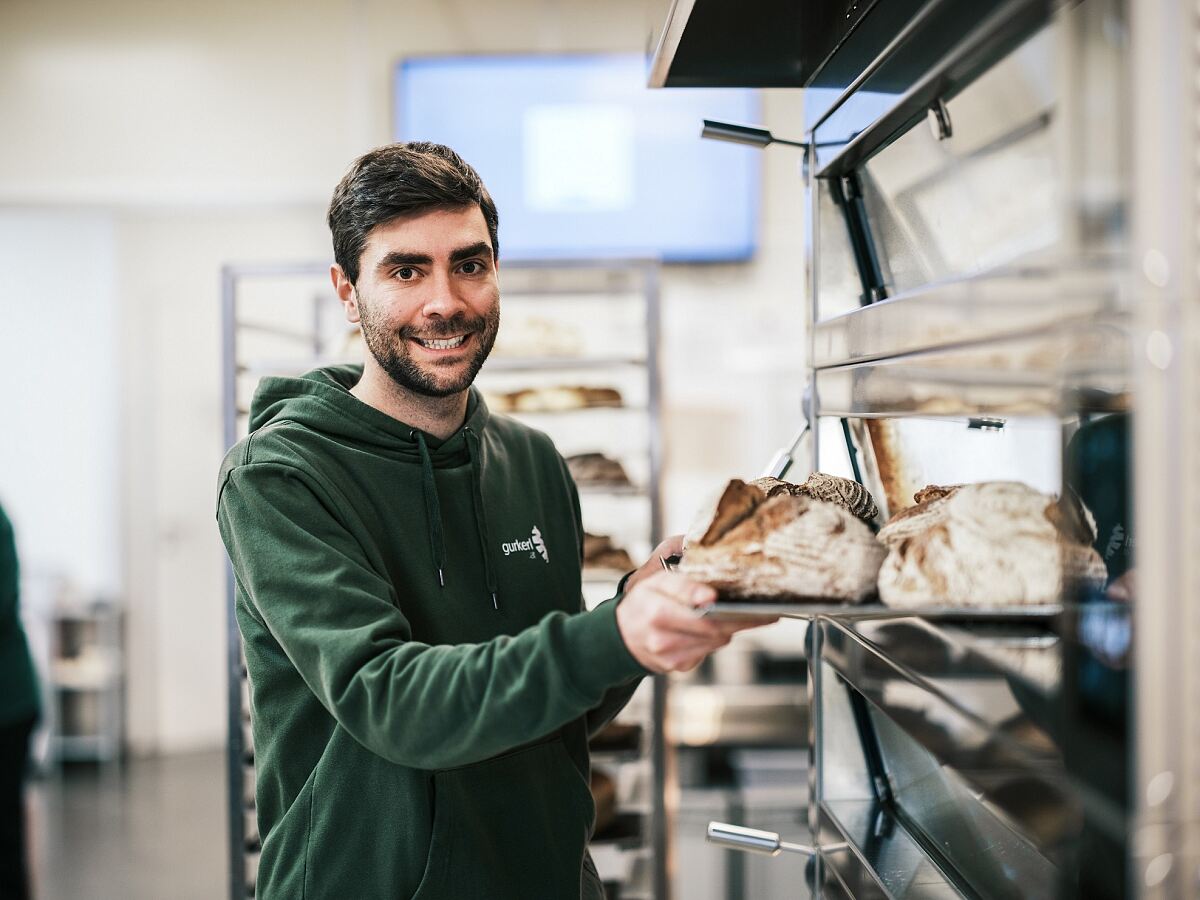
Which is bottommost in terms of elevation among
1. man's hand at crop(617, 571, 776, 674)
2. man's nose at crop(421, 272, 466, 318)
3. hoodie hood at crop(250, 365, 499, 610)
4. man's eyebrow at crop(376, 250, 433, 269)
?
man's hand at crop(617, 571, 776, 674)

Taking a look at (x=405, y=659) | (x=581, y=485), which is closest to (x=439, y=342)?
(x=405, y=659)

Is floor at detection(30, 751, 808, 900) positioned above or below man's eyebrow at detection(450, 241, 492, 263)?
below

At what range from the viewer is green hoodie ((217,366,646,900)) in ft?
3.22

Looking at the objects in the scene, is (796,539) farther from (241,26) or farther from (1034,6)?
(241,26)

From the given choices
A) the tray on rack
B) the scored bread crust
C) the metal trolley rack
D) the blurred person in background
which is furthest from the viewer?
the blurred person in background

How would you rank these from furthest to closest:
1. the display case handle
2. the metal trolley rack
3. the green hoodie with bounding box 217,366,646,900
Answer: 1. the display case handle
2. the green hoodie with bounding box 217,366,646,900
3. the metal trolley rack

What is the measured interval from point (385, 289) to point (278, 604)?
44 centimetres

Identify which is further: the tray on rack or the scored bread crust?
the scored bread crust

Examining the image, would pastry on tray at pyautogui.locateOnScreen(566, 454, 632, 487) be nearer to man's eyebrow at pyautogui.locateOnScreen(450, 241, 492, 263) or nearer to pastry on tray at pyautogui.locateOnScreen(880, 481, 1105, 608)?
man's eyebrow at pyautogui.locateOnScreen(450, 241, 492, 263)

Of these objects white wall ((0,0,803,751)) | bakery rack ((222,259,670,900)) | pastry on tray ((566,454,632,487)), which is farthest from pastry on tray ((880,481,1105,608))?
white wall ((0,0,803,751))

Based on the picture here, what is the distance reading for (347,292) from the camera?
4.80 ft

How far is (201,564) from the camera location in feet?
16.1

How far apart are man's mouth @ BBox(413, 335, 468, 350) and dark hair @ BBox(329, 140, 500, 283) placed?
132 mm

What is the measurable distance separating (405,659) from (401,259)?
55cm
